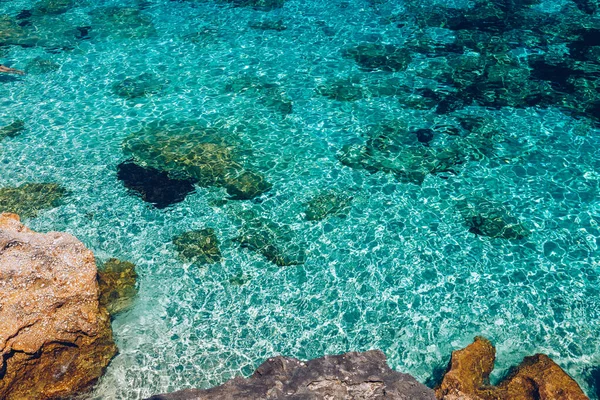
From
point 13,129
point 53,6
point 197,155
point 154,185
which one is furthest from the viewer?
point 53,6

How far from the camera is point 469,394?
12547 millimetres

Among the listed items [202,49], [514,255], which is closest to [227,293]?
[514,255]

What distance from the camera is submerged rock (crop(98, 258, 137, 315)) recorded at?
15469 mm

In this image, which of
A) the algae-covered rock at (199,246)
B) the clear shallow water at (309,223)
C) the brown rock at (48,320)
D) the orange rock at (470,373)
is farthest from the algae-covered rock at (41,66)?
the orange rock at (470,373)

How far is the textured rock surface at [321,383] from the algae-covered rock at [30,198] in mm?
10831

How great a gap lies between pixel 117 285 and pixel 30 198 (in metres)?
5.97

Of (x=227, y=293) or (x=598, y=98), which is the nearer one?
(x=227, y=293)

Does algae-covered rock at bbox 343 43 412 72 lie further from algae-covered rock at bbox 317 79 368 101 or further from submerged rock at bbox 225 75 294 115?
submerged rock at bbox 225 75 294 115

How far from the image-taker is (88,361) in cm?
1353

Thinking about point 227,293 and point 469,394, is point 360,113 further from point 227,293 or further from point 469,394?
point 469,394

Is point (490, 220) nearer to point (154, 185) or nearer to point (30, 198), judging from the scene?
point (154, 185)

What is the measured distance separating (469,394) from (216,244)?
9067mm

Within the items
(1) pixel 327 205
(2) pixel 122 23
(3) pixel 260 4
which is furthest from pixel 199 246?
(3) pixel 260 4

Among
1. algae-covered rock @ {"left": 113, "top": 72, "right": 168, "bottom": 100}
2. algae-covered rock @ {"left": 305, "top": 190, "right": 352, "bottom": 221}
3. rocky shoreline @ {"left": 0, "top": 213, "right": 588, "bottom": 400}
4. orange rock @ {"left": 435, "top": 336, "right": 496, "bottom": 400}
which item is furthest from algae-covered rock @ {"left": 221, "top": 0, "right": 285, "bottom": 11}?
orange rock @ {"left": 435, "top": 336, "right": 496, "bottom": 400}
